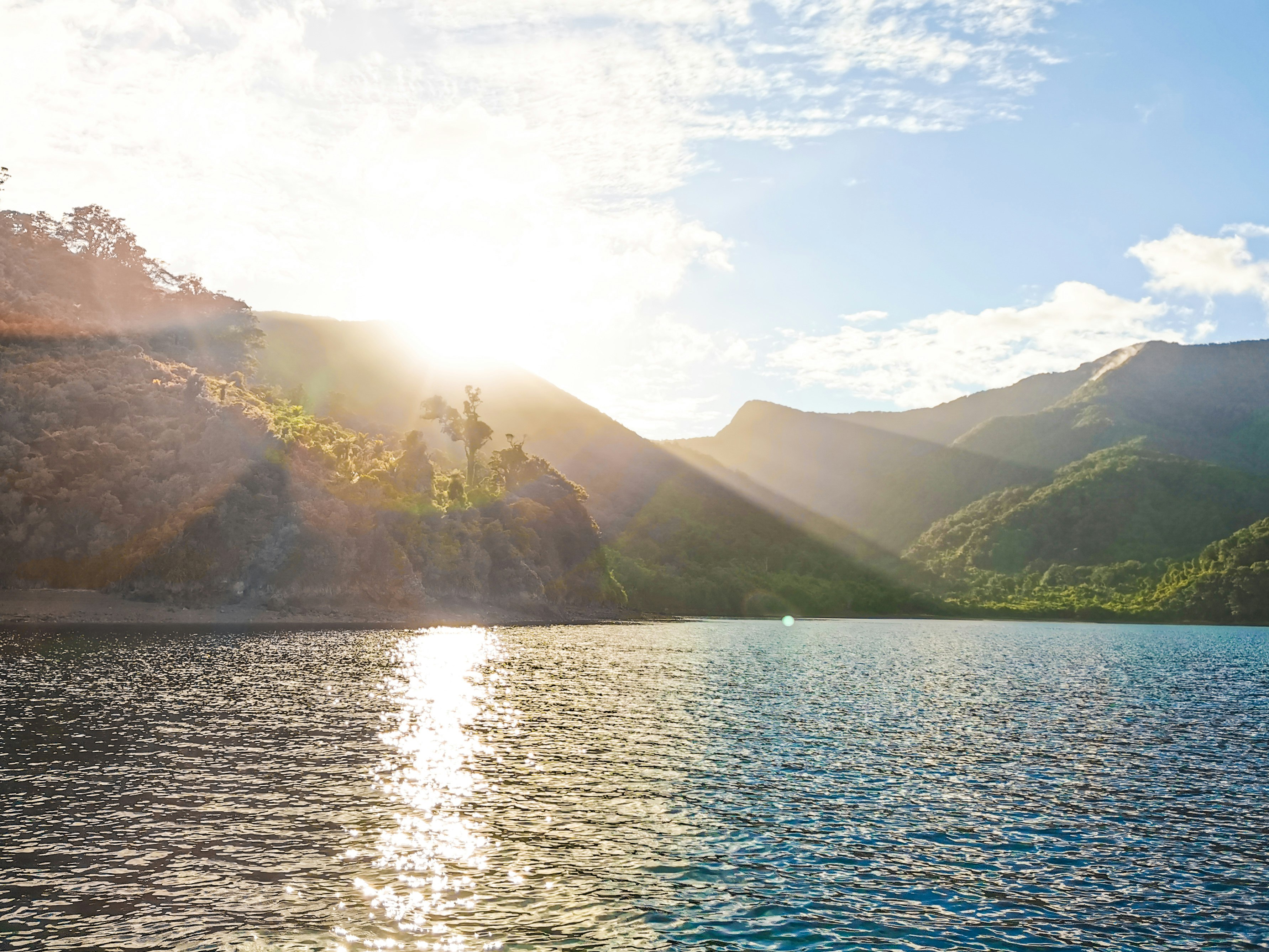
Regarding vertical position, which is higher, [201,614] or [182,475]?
[182,475]

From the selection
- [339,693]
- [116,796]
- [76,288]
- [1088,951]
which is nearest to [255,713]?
[339,693]

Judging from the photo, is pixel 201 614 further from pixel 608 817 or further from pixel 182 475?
pixel 608 817

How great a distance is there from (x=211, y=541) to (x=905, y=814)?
119217mm

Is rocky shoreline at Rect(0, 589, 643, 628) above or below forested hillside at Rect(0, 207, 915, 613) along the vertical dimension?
below

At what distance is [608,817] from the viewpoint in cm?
2773

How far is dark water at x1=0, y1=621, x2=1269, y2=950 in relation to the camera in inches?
738

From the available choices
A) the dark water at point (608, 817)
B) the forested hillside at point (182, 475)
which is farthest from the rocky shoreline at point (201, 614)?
the dark water at point (608, 817)

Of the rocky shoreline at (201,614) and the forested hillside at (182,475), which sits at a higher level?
the forested hillside at (182,475)

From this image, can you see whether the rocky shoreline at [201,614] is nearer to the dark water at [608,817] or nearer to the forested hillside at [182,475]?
the forested hillside at [182,475]

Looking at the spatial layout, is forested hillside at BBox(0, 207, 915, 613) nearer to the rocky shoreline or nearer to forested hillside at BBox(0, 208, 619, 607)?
forested hillside at BBox(0, 208, 619, 607)

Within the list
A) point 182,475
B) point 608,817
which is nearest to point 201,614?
point 182,475

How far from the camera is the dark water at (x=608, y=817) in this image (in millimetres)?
18734

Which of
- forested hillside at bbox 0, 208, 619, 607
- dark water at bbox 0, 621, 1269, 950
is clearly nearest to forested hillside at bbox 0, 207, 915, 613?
forested hillside at bbox 0, 208, 619, 607

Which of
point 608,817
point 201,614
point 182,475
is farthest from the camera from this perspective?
point 182,475
